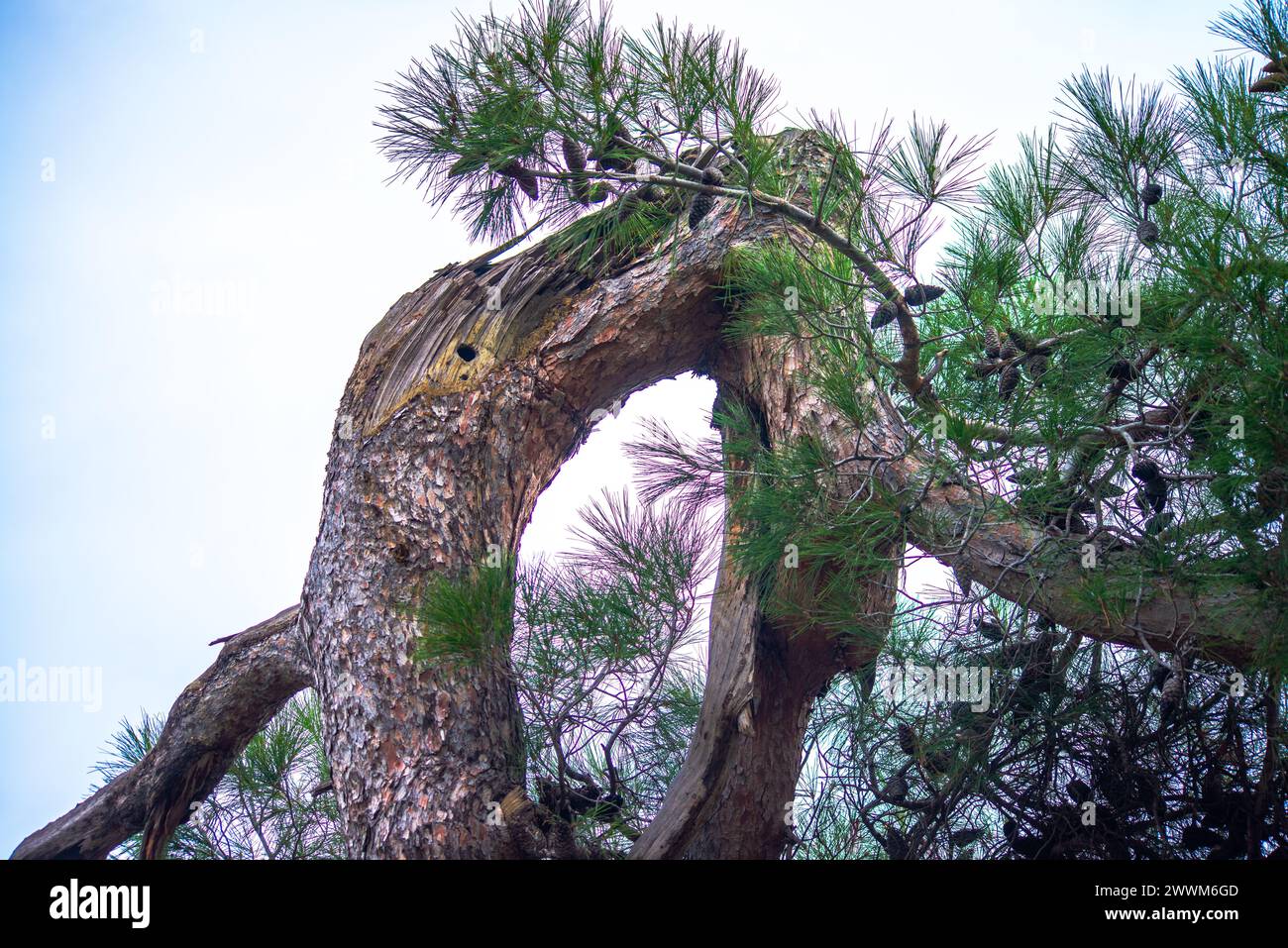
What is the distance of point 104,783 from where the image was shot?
2354 millimetres

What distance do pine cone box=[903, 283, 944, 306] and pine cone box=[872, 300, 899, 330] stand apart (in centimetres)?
3

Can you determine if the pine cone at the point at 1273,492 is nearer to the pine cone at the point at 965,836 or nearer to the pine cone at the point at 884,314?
the pine cone at the point at 884,314

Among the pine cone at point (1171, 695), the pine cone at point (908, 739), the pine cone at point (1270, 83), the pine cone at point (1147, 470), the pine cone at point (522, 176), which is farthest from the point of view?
the pine cone at point (908, 739)

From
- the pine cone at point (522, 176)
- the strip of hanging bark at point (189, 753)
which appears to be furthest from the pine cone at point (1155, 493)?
the strip of hanging bark at point (189, 753)

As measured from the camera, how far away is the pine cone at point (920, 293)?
1.49 meters

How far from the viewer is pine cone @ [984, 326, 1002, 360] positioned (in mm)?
1488

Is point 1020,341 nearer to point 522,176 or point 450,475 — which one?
point 522,176

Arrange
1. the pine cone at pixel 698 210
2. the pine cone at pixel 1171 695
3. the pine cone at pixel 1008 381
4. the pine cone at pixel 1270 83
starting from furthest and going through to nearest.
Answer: the pine cone at pixel 698 210 → the pine cone at pixel 1171 695 → the pine cone at pixel 1008 381 → the pine cone at pixel 1270 83

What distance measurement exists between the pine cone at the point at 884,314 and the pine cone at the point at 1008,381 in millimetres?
Result: 170

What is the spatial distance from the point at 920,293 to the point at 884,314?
2.4 inches

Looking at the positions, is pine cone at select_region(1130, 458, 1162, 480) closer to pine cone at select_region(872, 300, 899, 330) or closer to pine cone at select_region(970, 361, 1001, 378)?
pine cone at select_region(970, 361, 1001, 378)

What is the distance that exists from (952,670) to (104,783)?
190 centimetres

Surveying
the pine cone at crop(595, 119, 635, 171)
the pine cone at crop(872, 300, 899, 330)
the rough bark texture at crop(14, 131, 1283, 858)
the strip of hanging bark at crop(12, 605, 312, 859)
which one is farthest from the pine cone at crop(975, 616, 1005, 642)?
the strip of hanging bark at crop(12, 605, 312, 859)
